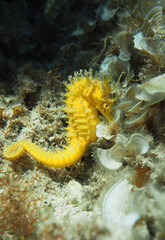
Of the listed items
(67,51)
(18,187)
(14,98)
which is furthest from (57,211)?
(67,51)

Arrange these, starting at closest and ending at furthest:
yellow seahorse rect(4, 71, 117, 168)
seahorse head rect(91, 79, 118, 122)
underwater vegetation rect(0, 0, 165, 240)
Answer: underwater vegetation rect(0, 0, 165, 240) < yellow seahorse rect(4, 71, 117, 168) < seahorse head rect(91, 79, 118, 122)

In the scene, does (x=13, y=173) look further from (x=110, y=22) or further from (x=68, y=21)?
(x=110, y=22)

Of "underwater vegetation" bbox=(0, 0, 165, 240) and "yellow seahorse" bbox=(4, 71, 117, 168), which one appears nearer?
"underwater vegetation" bbox=(0, 0, 165, 240)

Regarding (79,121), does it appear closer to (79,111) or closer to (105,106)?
(79,111)

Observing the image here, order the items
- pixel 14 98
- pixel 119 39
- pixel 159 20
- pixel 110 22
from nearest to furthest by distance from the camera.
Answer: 1. pixel 159 20
2. pixel 119 39
3. pixel 110 22
4. pixel 14 98

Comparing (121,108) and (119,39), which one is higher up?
(119,39)

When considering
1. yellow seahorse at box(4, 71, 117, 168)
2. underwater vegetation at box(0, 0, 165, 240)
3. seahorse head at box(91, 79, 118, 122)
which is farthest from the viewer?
seahorse head at box(91, 79, 118, 122)

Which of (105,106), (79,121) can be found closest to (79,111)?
(79,121)

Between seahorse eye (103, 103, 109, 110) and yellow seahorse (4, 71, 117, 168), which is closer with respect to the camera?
yellow seahorse (4, 71, 117, 168)
